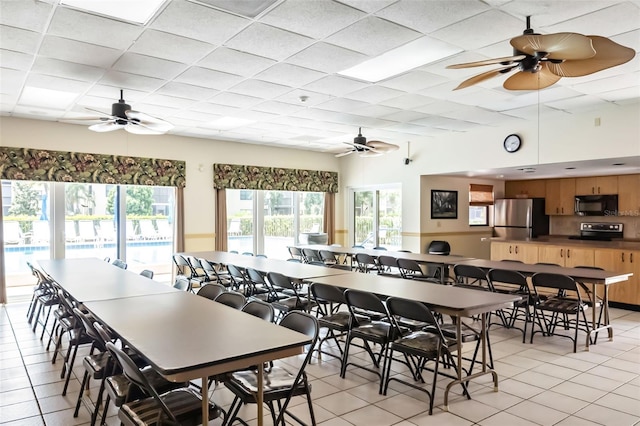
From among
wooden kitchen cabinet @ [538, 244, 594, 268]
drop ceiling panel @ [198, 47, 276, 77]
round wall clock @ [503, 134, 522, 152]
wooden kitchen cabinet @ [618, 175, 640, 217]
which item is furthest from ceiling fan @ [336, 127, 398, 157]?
wooden kitchen cabinet @ [618, 175, 640, 217]

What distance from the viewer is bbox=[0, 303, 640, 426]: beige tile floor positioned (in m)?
3.03

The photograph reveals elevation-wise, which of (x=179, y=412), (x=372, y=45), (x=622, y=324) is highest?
(x=372, y=45)

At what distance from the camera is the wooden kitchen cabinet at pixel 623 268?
6.26 m

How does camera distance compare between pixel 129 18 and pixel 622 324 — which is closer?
pixel 129 18

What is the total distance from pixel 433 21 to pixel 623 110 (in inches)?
160

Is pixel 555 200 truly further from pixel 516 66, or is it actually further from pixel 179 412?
pixel 179 412

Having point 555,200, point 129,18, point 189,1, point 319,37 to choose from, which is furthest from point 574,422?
point 555,200

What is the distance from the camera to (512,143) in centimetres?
720

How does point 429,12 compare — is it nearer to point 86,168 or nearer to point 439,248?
point 439,248

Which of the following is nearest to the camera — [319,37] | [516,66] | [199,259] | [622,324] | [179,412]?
[179,412]

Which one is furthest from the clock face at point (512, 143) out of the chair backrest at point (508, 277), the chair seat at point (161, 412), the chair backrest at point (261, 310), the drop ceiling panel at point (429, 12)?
the chair seat at point (161, 412)

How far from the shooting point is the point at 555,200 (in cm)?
931

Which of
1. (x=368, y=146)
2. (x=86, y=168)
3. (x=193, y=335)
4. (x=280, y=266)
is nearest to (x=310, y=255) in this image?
(x=368, y=146)

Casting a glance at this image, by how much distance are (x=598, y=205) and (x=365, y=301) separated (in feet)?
23.1
